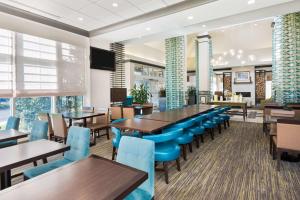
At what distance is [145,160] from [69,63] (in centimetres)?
490

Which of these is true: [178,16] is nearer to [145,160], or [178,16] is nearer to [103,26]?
[103,26]

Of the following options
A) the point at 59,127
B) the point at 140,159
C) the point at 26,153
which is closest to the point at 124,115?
the point at 59,127

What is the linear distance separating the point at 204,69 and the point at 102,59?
4952 millimetres

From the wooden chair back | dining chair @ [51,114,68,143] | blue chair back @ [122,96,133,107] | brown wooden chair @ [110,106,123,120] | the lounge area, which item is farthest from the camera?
blue chair back @ [122,96,133,107]

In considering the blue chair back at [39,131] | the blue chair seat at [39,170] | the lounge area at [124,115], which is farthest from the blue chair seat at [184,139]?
the blue chair back at [39,131]

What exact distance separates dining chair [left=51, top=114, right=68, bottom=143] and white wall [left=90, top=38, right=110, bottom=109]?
91.3 inches

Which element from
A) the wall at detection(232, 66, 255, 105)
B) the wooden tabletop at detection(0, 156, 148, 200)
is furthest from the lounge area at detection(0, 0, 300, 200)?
the wall at detection(232, 66, 255, 105)

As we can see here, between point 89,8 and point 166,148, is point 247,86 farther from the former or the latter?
point 166,148

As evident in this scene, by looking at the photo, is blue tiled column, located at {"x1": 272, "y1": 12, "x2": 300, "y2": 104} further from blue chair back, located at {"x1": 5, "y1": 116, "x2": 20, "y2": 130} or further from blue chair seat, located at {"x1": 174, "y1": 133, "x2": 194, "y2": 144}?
blue chair back, located at {"x1": 5, "y1": 116, "x2": 20, "y2": 130}

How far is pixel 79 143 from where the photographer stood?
88.4 inches

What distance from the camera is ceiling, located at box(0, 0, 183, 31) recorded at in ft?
13.6

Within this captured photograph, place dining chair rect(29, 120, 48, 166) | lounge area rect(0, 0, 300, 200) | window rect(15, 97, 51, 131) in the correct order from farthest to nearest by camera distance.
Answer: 1. window rect(15, 97, 51, 131)
2. dining chair rect(29, 120, 48, 166)
3. lounge area rect(0, 0, 300, 200)

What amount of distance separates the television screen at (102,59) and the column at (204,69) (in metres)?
4.38

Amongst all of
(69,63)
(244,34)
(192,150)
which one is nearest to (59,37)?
(69,63)
